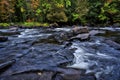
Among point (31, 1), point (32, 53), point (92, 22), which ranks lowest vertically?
point (92, 22)

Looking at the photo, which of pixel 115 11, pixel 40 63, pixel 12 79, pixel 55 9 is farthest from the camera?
pixel 55 9

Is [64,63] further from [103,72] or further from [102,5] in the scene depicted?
[102,5]

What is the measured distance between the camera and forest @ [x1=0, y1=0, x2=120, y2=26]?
35750 millimetres

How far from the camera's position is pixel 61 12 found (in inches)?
1435

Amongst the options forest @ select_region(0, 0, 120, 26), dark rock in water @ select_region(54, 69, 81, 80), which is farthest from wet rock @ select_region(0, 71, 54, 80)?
forest @ select_region(0, 0, 120, 26)

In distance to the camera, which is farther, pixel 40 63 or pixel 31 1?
pixel 31 1

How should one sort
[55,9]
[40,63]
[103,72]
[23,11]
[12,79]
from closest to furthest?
[12,79] < [103,72] < [40,63] < [55,9] < [23,11]

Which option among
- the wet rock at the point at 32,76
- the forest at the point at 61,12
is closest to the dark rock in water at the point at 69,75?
the wet rock at the point at 32,76

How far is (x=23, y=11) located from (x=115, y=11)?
19.8 m

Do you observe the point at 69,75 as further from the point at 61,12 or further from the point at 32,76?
the point at 61,12

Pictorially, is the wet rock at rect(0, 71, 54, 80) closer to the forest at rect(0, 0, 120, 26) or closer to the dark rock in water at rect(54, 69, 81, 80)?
the dark rock in water at rect(54, 69, 81, 80)

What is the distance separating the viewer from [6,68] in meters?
6.57

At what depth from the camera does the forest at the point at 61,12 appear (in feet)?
117

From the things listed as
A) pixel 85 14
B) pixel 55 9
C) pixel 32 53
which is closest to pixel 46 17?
pixel 55 9
